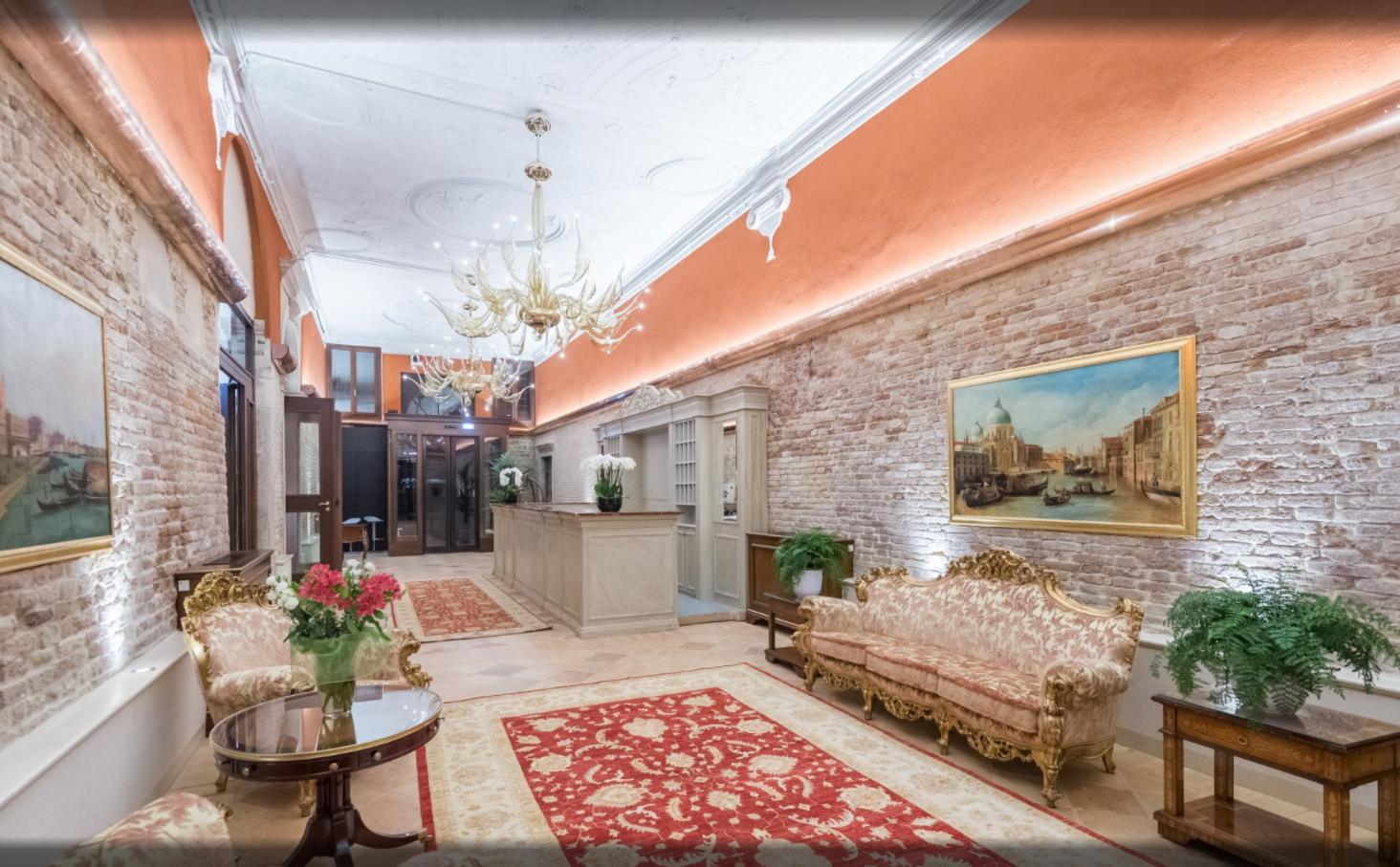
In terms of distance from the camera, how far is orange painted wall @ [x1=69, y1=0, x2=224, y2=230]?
127 inches

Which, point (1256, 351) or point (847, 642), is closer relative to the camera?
point (1256, 351)

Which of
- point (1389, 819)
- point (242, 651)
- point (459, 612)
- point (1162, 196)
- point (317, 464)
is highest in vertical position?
point (1162, 196)

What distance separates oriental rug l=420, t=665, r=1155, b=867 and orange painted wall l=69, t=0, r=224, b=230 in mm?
3748

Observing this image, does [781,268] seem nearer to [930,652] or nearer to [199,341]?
[930,652]

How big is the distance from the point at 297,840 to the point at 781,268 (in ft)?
20.7

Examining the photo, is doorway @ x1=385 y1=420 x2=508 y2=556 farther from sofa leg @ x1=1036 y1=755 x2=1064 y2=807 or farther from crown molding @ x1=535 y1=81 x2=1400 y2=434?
sofa leg @ x1=1036 y1=755 x2=1064 y2=807

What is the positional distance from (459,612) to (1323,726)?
760 centimetres

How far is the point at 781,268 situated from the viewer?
7.56 m

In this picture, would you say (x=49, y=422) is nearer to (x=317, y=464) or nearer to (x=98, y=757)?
(x=98, y=757)

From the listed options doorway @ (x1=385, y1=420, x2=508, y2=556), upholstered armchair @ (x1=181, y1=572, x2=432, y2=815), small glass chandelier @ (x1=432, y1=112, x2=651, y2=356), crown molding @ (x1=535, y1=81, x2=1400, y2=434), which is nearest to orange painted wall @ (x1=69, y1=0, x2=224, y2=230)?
small glass chandelier @ (x1=432, y1=112, x2=651, y2=356)

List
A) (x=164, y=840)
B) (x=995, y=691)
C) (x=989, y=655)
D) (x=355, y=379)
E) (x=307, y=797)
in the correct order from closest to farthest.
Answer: (x=164, y=840) < (x=307, y=797) < (x=995, y=691) < (x=989, y=655) < (x=355, y=379)

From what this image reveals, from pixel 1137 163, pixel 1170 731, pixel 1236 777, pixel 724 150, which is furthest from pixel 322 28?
pixel 1236 777

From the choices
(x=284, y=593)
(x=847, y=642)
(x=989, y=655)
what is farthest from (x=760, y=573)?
(x=284, y=593)

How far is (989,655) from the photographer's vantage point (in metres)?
4.25
